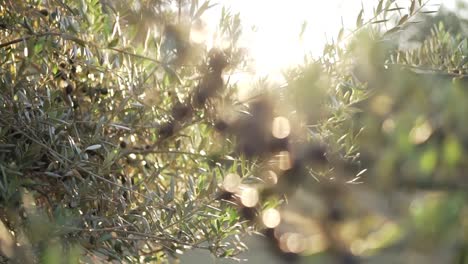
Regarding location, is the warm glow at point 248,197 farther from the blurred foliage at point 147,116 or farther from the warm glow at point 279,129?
the warm glow at point 279,129

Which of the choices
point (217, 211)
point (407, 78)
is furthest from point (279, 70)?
point (407, 78)

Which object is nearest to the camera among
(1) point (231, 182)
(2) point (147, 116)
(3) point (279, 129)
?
(3) point (279, 129)

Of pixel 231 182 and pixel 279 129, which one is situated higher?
pixel 231 182

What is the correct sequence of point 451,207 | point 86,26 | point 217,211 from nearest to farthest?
point 451,207, point 86,26, point 217,211

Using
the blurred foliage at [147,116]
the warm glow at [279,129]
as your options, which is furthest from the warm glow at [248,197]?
the warm glow at [279,129]

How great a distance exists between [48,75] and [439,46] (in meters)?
1.52

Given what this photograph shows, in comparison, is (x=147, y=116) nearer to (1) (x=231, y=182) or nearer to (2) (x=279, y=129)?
(1) (x=231, y=182)

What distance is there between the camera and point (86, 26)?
3186mm

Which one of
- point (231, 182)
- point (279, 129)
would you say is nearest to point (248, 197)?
point (231, 182)

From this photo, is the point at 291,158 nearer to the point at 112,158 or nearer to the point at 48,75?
the point at 112,158

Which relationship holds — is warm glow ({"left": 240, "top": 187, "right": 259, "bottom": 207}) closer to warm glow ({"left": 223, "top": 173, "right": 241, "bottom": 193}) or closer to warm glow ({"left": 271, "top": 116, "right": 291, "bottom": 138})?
warm glow ({"left": 223, "top": 173, "right": 241, "bottom": 193})

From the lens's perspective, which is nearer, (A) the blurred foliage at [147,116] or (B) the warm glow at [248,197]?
(A) the blurred foliage at [147,116]

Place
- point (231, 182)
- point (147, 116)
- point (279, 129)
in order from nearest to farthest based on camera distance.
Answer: point (279, 129), point (231, 182), point (147, 116)

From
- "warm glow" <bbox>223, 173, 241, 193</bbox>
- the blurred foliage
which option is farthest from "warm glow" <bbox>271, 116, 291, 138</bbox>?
"warm glow" <bbox>223, 173, 241, 193</bbox>
